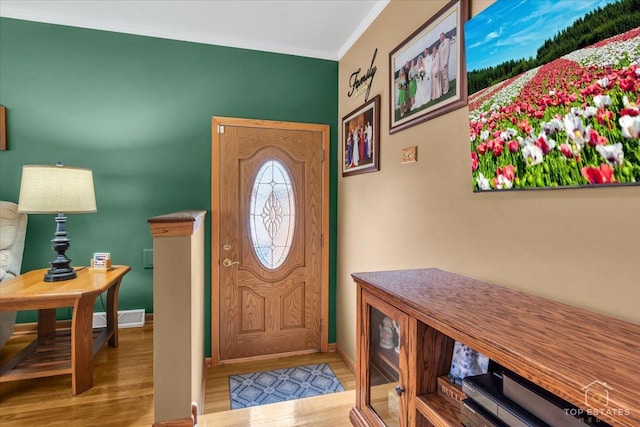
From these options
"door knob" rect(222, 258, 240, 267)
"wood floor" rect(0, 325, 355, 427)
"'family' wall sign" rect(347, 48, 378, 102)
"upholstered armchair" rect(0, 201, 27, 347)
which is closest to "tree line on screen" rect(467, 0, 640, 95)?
"'family' wall sign" rect(347, 48, 378, 102)

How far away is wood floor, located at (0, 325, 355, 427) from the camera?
5.54 feet

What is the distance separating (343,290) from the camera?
3021 millimetres

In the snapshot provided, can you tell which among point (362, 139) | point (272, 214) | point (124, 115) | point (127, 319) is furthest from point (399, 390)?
point (124, 115)

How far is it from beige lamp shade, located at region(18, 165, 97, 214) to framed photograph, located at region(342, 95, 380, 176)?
1.98m

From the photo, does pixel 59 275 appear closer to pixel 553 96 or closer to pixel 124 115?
pixel 124 115

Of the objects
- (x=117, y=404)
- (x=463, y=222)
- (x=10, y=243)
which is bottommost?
(x=117, y=404)

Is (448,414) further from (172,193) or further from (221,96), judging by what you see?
(221,96)

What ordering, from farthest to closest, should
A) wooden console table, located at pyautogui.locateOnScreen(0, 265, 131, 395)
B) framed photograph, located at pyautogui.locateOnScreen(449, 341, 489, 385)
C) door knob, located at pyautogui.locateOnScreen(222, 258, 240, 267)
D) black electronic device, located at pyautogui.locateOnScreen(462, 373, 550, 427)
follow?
door knob, located at pyautogui.locateOnScreen(222, 258, 240, 267) < wooden console table, located at pyautogui.locateOnScreen(0, 265, 131, 395) < framed photograph, located at pyautogui.locateOnScreen(449, 341, 489, 385) < black electronic device, located at pyautogui.locateOnScreen(462, 373, 550, 427)

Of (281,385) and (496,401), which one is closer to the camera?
(496,401)

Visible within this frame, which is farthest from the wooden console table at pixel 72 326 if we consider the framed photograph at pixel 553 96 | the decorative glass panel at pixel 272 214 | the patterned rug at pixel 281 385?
the framed photograph at pixel 553 96

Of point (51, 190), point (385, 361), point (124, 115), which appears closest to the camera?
point (385, 361)

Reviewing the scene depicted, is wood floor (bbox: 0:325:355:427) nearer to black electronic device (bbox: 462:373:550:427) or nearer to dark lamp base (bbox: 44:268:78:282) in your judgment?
dark lamp base (bbox: 44:268:78:282)

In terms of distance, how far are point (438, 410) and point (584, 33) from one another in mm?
1205

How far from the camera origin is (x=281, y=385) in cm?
262
